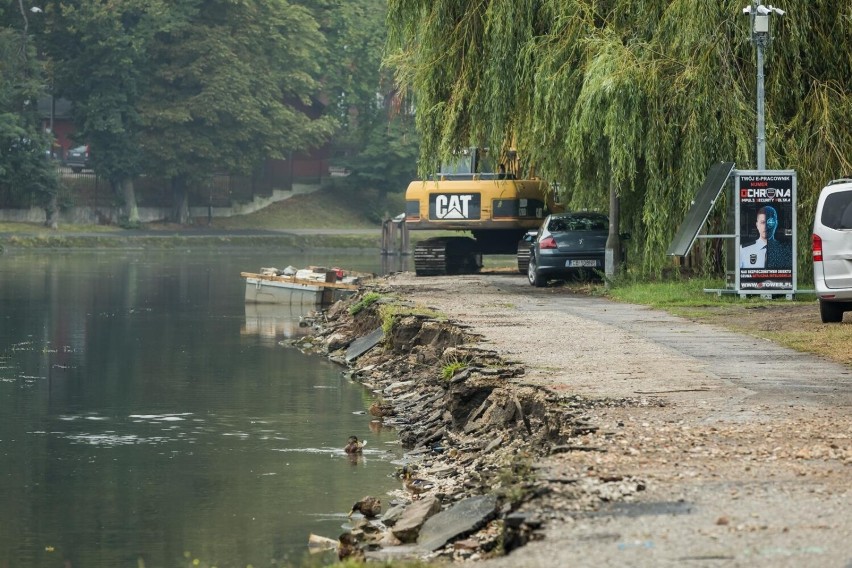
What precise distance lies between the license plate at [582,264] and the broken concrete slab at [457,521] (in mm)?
22841

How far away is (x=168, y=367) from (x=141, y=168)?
58.5 meters

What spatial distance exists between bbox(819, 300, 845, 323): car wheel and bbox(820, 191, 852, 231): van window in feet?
3.31

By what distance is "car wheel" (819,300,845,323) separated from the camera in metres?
21.8

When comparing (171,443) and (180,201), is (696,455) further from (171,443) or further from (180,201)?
(180,201)

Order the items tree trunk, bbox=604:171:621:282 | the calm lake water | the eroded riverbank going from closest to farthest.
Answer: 1. the eroded riverbank
2. the calm lake water
3. tree trunk, bbox=604:171:621:282

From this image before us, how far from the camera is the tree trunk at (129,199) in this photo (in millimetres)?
83750

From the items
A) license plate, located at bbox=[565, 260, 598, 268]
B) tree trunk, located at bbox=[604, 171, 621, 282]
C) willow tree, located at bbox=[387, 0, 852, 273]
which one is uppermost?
willow tree, located at bbox=[387, 0, 852, 273]

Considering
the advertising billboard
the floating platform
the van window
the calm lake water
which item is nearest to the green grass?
the advertising billboard

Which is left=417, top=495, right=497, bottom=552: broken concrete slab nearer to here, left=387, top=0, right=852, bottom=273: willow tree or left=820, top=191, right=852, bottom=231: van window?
left=820, top=191, right=852, bottom=231: van window

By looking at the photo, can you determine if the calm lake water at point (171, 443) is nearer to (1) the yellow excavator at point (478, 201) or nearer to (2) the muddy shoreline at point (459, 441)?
(2) the muddy shoreline at point (459, 441)

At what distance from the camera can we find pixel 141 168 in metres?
83.2

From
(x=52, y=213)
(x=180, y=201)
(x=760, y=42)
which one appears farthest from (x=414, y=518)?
(x=180, y=201)

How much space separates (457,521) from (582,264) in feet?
77.9

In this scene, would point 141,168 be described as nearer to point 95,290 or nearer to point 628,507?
point 95,290
